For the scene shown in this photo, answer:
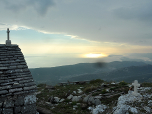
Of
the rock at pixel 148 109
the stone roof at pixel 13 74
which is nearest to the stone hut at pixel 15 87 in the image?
the stone roof at pixel 13 74

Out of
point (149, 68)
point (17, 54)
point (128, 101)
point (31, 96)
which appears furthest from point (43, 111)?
point (149, 68)

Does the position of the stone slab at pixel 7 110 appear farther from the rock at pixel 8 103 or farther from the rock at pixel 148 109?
the rock at pixel 148 109

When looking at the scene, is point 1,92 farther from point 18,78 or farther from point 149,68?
point 149,68

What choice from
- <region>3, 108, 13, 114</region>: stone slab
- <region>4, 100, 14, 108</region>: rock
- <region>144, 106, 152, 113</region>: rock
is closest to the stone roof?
<region>4, 100, 14, 108</region>: rock

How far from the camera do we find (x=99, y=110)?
26.1ft

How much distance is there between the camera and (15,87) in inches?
223

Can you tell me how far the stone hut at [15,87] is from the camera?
5.34 meters

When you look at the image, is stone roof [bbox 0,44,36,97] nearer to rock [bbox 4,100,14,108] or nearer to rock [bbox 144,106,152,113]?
rock [bbox 4,100,14,108]

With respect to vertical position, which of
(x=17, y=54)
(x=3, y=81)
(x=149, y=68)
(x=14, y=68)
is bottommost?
(x=149, y=68)

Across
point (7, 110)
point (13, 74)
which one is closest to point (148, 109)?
point (7, 110)

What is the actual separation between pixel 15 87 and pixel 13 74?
87 centimetres

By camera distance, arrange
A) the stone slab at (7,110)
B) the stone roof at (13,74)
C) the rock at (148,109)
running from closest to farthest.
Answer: the stone slab at (7,110) → the stone roof at (13,74) → the rock at (148,109)

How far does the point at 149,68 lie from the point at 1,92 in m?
148

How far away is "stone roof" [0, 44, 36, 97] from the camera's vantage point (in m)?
5.55
